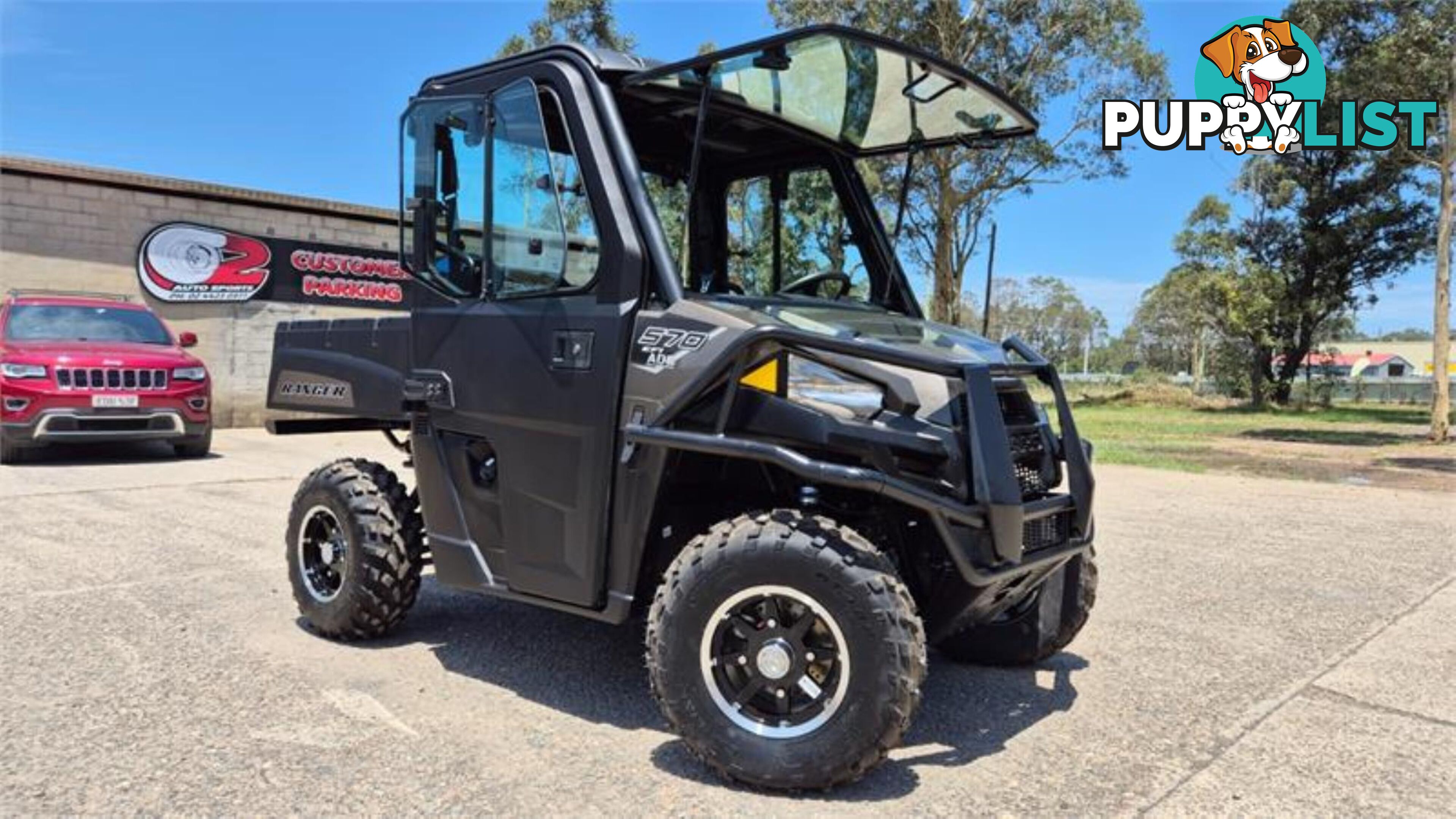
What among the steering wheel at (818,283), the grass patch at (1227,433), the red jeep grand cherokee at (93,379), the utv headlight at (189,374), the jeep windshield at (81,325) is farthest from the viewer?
the grass patch at (1227,433)

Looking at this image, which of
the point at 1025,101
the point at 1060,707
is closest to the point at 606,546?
the point at 1060,707

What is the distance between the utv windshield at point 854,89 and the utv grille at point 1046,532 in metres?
1.74

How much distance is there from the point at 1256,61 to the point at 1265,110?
9.99 feet

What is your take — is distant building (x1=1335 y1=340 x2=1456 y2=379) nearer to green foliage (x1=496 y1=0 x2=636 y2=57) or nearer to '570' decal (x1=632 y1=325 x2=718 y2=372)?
green foliage (x1=496 y1=0 x2=636 y2=57)

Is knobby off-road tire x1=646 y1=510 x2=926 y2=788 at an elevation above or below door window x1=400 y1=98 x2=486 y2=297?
below

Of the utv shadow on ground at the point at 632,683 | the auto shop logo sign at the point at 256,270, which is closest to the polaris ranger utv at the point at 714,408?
the utv shadow on ground at the point at 632,683

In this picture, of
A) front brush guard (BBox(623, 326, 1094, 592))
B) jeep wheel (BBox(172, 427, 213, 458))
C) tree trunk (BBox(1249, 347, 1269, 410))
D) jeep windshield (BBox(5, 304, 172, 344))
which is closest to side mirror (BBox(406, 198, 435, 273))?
front brush guard (BBox(623, 326, 1094, 592))

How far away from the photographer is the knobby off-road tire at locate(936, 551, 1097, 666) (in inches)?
158

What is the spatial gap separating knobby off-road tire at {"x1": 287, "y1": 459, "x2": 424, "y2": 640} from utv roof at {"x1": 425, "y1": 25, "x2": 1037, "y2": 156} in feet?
5.97

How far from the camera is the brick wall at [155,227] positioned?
46.4 ft

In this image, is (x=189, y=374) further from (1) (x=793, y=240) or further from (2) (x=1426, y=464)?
(2) (x=1426, y=464)

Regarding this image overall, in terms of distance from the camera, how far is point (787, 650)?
9.62ft

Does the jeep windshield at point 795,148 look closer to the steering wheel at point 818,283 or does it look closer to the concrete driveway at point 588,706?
the steering wheel at point 818,283

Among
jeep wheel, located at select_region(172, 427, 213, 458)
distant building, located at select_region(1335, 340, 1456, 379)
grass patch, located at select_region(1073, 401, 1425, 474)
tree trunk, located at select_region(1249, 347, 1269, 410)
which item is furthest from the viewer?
distant building, located at select_region(1335, 340, 1456, 379)
